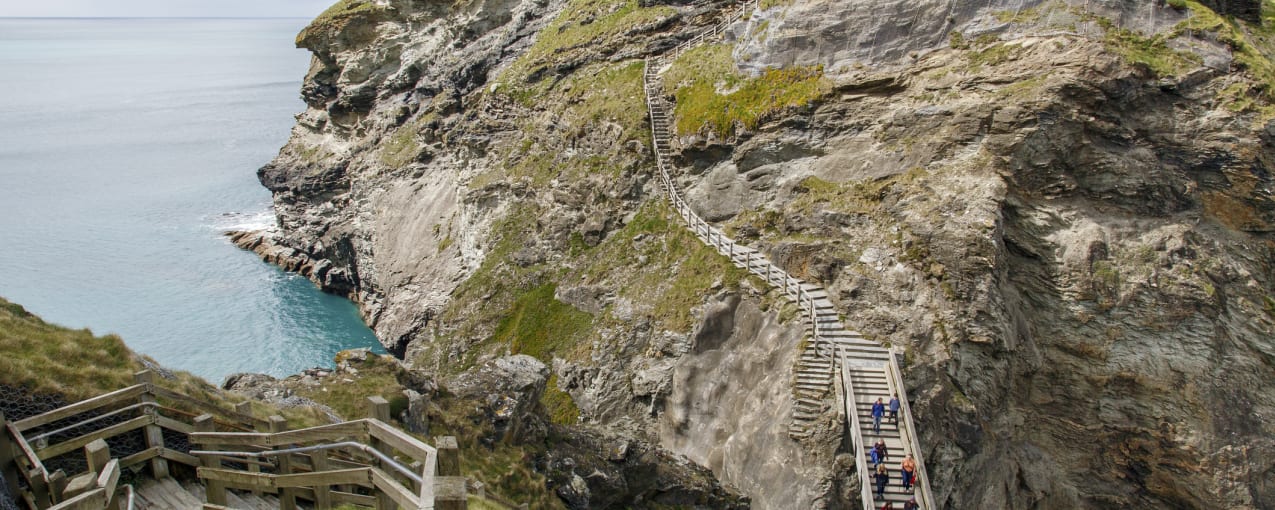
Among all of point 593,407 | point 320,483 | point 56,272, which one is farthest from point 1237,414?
point 56,272

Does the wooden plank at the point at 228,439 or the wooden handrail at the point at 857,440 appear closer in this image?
the wooden plank at the point at 228,439

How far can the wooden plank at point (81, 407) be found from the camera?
33.3 ft

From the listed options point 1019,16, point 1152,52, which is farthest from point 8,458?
point 1152,52

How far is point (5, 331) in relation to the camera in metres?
13.3

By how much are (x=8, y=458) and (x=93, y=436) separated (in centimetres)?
111

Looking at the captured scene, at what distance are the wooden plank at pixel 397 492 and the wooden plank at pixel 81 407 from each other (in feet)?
18.4

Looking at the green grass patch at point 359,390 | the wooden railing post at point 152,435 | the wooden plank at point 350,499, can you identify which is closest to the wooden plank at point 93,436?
the wooden railing post at point 152,435

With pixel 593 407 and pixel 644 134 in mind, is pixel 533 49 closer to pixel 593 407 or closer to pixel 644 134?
pixel 644 134

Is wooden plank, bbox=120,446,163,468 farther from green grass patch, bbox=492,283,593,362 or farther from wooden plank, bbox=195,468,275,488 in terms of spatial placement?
green grass patch, bbox=492,283,593,362

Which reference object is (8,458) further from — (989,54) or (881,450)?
(989,54)

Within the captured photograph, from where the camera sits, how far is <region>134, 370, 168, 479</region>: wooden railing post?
10914 millimetres

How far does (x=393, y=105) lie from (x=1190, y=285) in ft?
204

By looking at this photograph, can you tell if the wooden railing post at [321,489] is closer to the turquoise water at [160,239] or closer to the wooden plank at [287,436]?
the wooden plank at [287,436]

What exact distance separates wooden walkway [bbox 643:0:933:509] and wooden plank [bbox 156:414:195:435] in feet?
67.7
